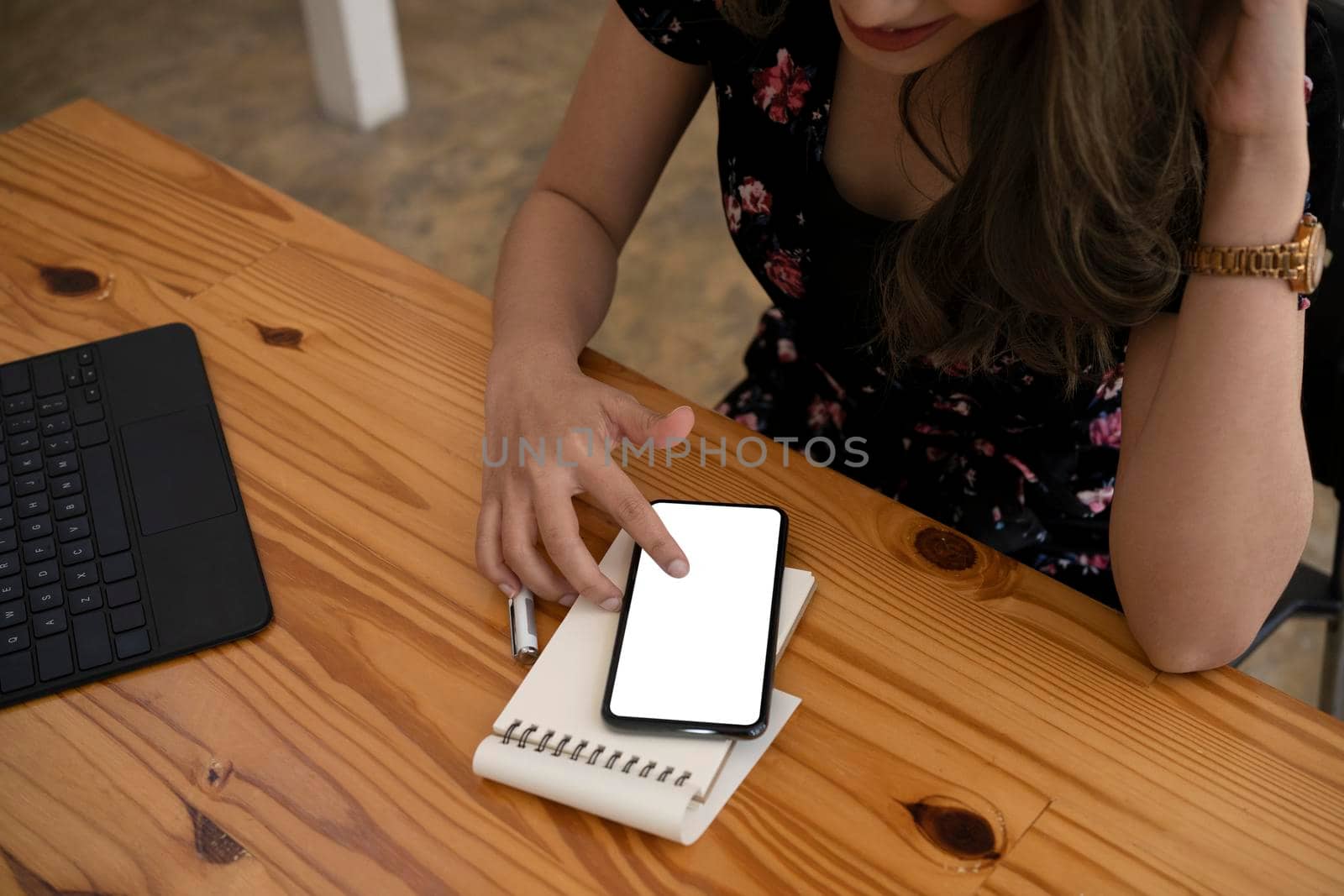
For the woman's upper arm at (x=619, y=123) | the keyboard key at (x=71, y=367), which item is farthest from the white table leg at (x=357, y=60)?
the keyboard key at (x=71, y=367)

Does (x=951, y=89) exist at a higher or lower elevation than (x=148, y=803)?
higher

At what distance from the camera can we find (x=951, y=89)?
0.84m

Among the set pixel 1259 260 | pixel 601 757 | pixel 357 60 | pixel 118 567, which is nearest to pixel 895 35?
pixel 1259 260

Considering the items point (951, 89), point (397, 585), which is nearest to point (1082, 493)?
point (951, 89)

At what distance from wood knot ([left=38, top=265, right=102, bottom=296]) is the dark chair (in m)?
0.93

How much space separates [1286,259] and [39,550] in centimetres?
77

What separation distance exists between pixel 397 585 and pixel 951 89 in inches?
19.6

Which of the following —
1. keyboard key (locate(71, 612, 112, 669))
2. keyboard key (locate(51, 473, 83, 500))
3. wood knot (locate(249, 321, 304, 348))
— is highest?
wood knot (locate(249, 321, 304, 348))

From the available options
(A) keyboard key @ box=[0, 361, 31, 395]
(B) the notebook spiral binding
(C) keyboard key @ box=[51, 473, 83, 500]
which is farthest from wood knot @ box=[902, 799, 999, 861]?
(A) keyboard key @ box=[0, 361, 31, 395]

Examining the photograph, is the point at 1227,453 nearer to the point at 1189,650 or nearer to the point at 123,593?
the point at 1189,650

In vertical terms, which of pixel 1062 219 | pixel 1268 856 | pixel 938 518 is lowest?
pixel 938 518

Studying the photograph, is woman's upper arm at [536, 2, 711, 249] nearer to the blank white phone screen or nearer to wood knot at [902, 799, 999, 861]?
the blank white phone screen

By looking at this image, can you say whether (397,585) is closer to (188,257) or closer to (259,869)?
(259,869)

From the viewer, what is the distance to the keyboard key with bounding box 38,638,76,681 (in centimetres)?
70
